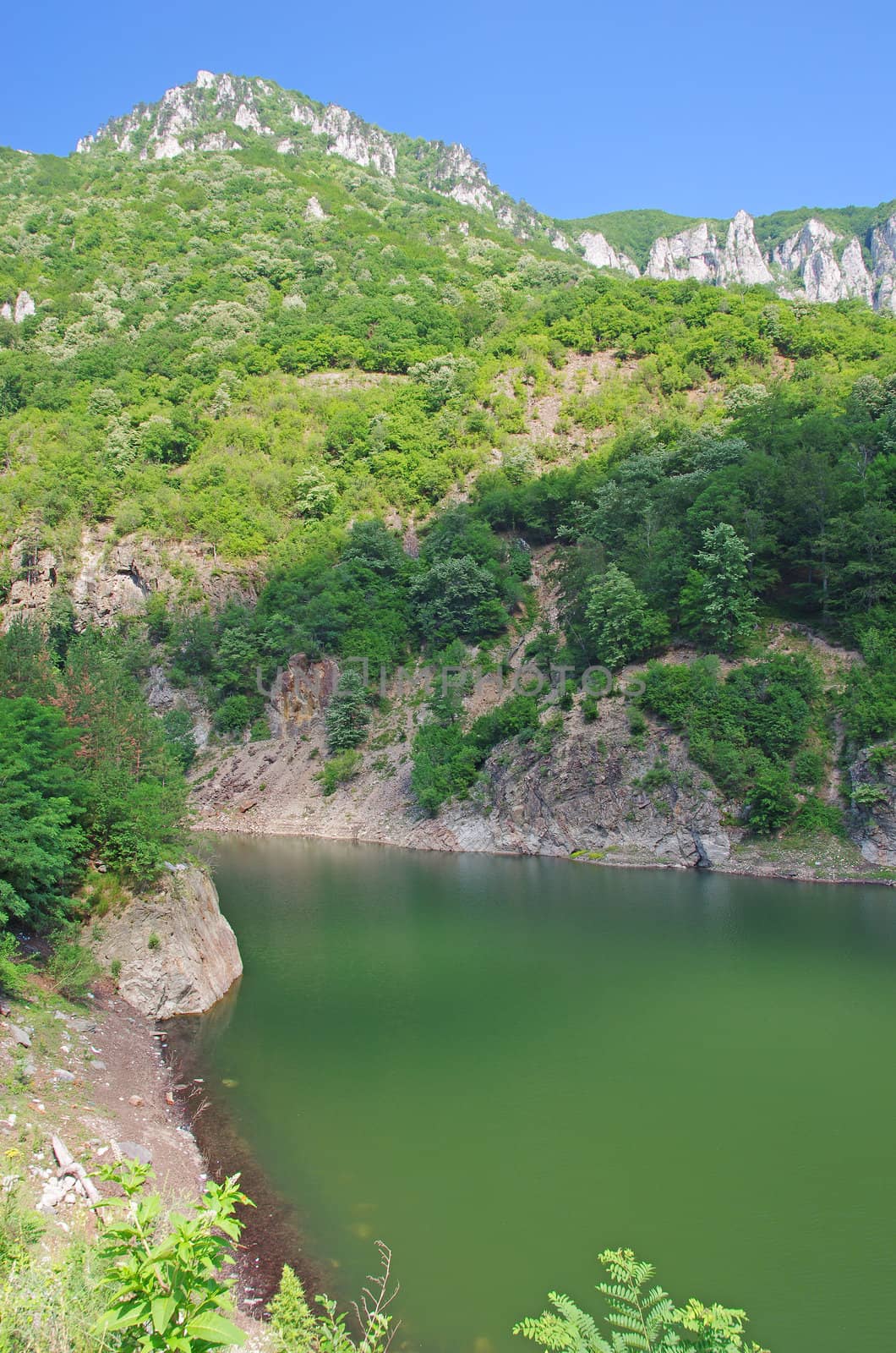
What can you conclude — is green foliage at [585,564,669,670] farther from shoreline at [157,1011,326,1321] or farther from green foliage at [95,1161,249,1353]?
green foliage at [95,1161,249,1353]

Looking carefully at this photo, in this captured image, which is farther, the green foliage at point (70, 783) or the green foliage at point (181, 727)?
the green foliage at point (181, 727)

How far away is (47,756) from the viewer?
18516 mm

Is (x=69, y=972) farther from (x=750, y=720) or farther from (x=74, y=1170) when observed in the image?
(x=750, y=720)

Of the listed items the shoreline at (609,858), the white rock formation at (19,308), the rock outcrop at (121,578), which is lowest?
the shoreline at (609,858)

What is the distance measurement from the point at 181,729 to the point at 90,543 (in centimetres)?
2312

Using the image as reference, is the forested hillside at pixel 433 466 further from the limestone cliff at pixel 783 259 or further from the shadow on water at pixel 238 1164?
the limestone cliff at pixel 783 259

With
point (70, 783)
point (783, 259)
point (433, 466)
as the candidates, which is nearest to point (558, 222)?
point (783, 259)

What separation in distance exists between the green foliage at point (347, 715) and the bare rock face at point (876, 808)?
3229 cm

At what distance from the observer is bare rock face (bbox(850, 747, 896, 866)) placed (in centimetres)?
3434

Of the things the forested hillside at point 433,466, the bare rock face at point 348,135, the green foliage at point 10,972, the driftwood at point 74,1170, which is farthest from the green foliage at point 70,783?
the bare rock face at point 348,135

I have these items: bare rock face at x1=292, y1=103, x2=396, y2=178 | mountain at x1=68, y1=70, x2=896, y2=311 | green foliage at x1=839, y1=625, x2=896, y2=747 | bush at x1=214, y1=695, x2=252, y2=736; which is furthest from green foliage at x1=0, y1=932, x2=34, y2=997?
bare rock face at x1=292, y1=103, x2=396, y2=178

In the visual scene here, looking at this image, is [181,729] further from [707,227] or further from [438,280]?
[707,227]

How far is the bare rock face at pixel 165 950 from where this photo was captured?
18.9 meters

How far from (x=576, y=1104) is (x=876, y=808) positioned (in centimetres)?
2615
